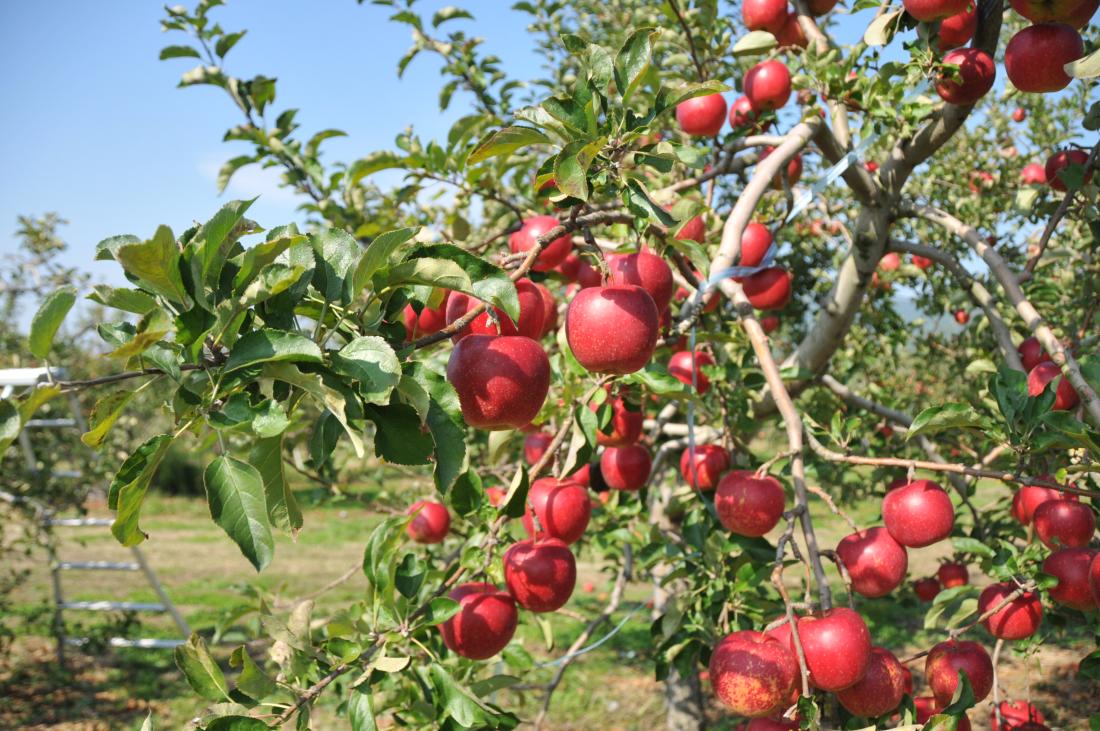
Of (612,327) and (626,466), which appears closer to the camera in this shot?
(612,327)

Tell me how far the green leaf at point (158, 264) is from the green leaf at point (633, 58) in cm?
59

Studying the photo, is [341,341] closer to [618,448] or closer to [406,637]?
[406,637]

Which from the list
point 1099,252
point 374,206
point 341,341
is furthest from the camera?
point 374,206

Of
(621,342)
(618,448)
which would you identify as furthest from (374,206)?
(621,342)

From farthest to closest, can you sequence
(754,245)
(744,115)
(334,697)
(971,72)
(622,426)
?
(334,697) → (744,115) → (754,245) → (622,426) → (971,72)

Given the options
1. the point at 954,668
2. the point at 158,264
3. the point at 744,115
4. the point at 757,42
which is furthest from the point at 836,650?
the point at 744,115

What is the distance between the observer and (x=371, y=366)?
81 cm

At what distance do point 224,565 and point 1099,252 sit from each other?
8861 mm

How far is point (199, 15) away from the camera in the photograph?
2.31 metres

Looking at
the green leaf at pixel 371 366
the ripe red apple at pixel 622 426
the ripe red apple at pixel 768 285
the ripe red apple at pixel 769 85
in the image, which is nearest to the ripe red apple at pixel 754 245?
the ripe red apple at pixel 768 285

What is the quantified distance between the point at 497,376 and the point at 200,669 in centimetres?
69

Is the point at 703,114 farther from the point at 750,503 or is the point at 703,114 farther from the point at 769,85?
the point at 750,503

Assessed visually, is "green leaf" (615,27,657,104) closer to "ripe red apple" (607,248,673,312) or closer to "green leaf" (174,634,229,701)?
"ripe red apple" (607,248,673,312)

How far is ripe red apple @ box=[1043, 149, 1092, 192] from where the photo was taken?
1.76 m
